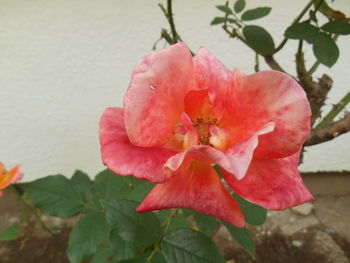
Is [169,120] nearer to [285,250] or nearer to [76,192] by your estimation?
[76,192]

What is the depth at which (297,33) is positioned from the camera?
685 mm

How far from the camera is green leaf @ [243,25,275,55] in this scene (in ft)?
2.56

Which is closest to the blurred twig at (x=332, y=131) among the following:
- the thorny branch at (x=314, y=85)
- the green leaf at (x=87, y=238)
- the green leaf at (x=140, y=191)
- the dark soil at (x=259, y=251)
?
the thorny branch at (x=314, y=85)

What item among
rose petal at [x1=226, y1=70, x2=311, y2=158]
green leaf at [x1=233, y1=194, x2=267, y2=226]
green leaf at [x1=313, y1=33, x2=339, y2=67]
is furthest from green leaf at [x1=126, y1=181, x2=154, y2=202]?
green leaf at [x1=313, y1=33, x2=339, y2=67]

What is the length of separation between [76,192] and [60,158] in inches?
47.2

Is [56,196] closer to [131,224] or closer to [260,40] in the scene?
[131,224]

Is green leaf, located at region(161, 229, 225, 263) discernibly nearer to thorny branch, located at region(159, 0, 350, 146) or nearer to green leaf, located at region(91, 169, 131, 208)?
green leaf, located at region(91, 169, 131, 208)

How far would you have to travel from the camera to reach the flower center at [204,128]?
0.52m

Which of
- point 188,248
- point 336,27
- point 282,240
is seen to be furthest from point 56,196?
point 282,240

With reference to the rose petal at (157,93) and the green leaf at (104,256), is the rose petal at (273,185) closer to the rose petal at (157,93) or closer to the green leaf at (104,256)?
the rose petal at (157,93)

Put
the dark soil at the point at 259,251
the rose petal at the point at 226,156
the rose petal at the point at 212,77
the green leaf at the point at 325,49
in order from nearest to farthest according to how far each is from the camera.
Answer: the rose petal at the point at 226,156 < the rose petal at the point at 212,77 < the green leaf at the point at 325,49 < the dark soil at the point at 259,251

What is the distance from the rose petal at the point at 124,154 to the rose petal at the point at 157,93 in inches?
0.6

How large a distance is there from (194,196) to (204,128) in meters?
0.13

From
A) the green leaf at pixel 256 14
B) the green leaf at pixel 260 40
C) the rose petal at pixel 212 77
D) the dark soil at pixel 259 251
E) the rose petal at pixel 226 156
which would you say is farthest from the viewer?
the dark soil at pixel 259 251
